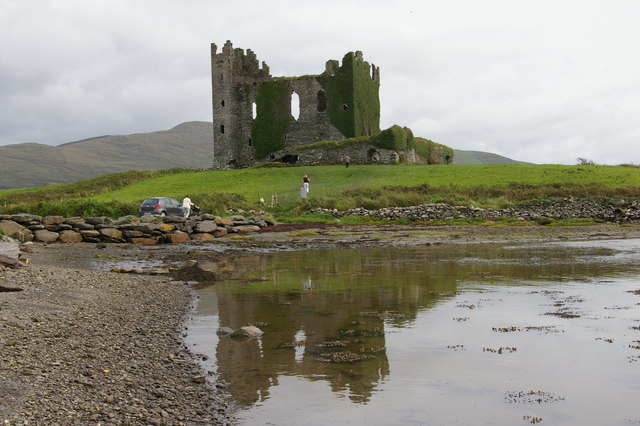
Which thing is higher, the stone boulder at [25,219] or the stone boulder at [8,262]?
the stone boulder at [25,219]

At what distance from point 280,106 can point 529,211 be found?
40.9 m

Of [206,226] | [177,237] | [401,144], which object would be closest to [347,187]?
[401,144]

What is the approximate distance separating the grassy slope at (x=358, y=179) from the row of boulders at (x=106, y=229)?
14333 millimetres

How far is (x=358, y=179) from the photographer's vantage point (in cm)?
→ 5459

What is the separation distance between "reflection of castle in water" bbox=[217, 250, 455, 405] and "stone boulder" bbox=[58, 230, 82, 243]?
12.3m

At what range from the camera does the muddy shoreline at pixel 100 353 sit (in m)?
7.29

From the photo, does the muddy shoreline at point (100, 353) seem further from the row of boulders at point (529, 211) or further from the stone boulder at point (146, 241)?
the row of boulders at point (529, 211)

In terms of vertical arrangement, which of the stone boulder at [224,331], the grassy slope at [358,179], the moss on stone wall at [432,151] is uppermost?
the moss on stone wall at [432,151]

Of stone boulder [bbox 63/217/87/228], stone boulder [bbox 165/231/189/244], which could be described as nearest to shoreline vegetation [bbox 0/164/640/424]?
stone boulder [bbox 165/231/189/244]

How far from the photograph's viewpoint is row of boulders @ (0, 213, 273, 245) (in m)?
31.4

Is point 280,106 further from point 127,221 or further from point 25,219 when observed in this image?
point 25,219

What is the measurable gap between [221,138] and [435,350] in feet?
233

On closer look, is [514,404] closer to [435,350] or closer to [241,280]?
[435,350]

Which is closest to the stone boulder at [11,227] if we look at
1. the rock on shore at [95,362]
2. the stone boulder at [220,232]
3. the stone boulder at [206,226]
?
the stone boulder at [206,226]
